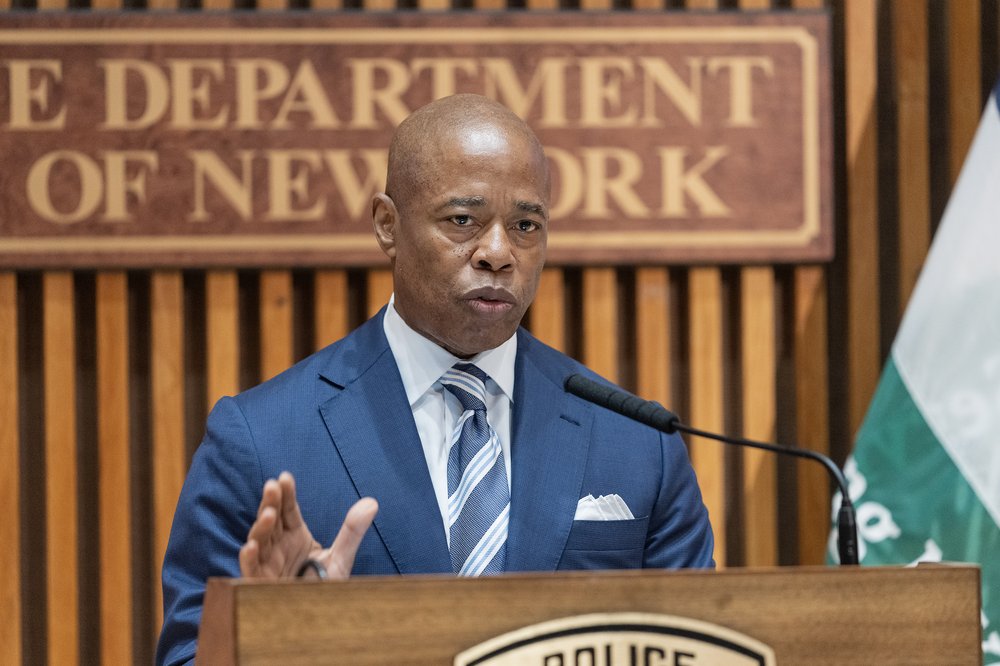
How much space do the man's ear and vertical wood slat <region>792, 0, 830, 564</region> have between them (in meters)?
1.35

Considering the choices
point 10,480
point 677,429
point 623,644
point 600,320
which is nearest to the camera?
point 623,644

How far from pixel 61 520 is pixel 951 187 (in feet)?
7.47

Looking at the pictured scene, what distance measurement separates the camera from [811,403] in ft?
9.87

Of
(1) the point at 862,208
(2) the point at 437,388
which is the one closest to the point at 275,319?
(2) the point at 437,388

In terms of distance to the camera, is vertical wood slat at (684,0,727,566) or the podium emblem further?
vertical wood slat at (684,0,727,566)

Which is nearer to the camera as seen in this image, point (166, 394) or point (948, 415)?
point (948, 415)

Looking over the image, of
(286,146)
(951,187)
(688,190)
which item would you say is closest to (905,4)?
(951,187)

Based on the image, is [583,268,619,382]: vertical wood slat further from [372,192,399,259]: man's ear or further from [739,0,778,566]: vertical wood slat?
[372,192,399,259]: man's ear

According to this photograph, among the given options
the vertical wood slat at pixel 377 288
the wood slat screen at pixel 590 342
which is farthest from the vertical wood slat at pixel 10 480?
the vertical wood slat at pixel 377 288

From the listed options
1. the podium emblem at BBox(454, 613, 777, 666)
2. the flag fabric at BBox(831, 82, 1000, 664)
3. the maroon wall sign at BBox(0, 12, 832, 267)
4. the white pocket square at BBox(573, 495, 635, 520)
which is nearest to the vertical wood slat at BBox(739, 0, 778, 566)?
the maroon wall sign at BBox(0, 12, 832, 267)

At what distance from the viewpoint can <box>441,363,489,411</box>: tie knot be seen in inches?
73.5

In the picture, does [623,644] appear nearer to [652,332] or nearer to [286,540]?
[286,540]

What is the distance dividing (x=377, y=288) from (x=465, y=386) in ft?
3.60

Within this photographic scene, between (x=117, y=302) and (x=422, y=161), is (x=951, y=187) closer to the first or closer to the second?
(x=422, y=161)
